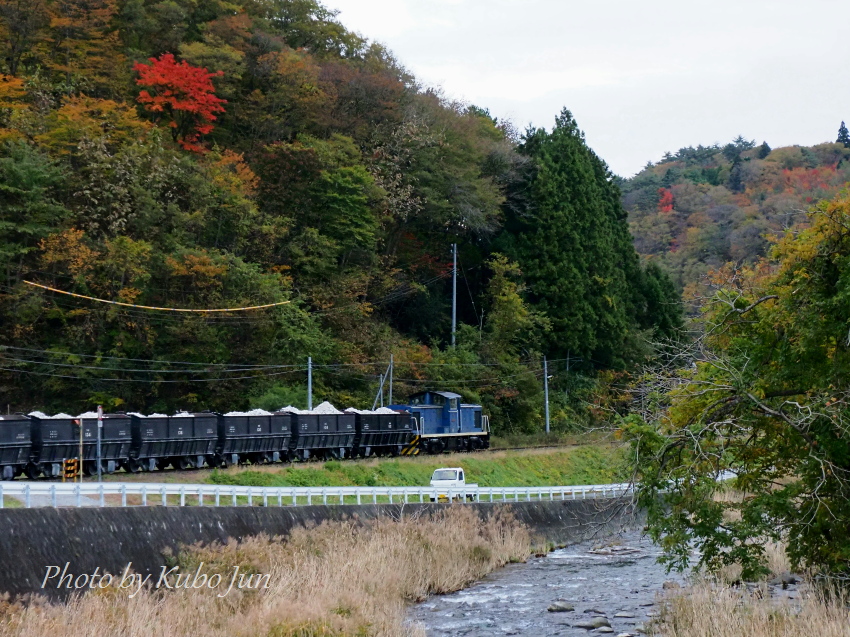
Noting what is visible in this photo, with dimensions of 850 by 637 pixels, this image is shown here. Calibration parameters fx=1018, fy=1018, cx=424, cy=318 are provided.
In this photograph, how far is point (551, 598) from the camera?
71.4 ft

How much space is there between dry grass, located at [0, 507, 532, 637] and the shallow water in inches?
27.4

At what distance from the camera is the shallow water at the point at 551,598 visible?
18.7 meters

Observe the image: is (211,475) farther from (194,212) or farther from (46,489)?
(194,212)

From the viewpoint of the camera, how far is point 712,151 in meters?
182

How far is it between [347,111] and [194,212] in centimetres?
1421

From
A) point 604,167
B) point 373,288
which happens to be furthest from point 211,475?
point 604,167

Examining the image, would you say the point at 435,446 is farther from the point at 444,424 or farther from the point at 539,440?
the point at 539,440

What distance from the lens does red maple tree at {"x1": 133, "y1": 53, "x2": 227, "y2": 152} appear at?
52.0 m

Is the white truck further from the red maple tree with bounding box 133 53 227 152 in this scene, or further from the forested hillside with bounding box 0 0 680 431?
the red maple tree with bounding box 133 53 227 152

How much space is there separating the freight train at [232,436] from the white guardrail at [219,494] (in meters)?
5.68

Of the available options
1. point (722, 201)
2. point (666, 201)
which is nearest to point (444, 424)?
point (722, 201)

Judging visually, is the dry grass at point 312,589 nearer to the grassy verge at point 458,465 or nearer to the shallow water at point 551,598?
the shallow water at point 551,598

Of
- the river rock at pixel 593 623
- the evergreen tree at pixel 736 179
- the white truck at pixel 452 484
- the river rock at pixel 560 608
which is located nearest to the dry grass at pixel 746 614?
the river rock at pixel 593 623

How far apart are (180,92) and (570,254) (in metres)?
24.5
